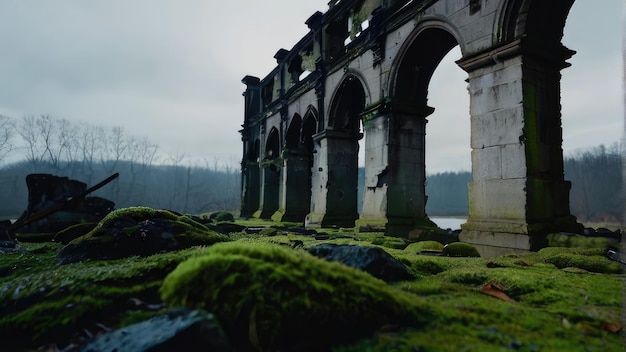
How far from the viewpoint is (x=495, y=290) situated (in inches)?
104

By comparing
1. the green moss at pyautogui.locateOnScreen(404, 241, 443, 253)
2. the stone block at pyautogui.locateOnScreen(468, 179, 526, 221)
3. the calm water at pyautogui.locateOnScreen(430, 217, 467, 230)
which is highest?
the stone block at pyautogui.locateOnScreen(468, 179, 526, 221)

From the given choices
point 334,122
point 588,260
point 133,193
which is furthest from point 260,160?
point 133,193

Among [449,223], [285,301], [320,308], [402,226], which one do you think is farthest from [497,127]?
[449,223]

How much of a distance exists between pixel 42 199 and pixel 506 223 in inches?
448

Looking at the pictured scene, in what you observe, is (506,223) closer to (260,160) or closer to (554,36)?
(554,36)

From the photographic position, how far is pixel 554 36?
5.95m

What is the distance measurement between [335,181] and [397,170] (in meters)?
3.42

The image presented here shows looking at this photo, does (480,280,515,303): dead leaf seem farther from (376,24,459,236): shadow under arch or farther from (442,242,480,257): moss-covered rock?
(376,24,459,236): shadow under arch

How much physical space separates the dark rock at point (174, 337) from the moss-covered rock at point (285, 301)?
0.10m

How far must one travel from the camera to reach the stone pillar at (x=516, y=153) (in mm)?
5211

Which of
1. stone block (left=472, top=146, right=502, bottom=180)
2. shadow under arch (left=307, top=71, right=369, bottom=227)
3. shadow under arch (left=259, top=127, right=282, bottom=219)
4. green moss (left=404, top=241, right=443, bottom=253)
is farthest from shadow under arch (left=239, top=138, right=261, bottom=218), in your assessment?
stone block (left=472, top=146, right=502, bottom=180)

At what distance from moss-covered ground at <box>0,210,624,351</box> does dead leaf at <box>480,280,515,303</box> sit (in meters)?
0.02

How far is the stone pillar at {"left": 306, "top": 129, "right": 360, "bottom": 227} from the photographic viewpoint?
11398mm

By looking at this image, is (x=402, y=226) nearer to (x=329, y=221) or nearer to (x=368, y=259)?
(x=329, y=221)
